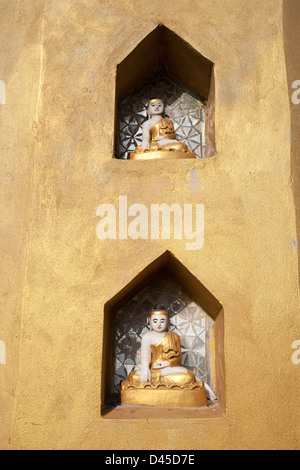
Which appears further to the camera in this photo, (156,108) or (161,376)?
(156,108)

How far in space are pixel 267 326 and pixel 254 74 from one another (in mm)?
2022

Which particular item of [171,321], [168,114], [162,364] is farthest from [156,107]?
[162,364]

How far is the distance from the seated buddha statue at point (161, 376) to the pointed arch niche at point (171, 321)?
0.38 ft

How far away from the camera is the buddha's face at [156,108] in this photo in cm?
437

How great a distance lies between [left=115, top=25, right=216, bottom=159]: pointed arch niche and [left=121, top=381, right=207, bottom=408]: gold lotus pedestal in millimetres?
1917

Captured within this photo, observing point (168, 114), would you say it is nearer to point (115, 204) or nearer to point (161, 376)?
point (115, 204)

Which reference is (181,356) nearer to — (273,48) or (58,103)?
(58,103)

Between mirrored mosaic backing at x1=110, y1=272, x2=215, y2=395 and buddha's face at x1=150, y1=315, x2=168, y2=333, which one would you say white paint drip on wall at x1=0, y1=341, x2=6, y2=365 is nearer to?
mirrored mosaic backing at x1=110, y1=272, x2=215, y2=395

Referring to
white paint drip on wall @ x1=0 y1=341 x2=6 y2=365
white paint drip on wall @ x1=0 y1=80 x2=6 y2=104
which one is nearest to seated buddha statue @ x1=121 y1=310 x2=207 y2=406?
white paint drip on wall @ x1=0 y1=341 x2=6 y2=365

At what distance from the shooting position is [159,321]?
149 inches

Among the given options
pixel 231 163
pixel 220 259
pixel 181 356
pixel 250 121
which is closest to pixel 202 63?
pixel 250 121

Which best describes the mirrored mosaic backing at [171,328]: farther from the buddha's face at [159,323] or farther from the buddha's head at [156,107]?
the buddha's head at [156,107]

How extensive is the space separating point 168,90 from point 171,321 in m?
2.21

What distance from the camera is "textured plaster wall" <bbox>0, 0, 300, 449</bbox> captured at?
3.29m
